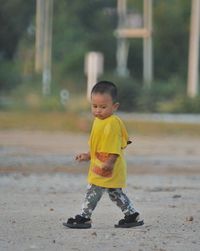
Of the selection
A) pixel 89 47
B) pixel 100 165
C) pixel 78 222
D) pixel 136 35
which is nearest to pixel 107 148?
pixel 100 165

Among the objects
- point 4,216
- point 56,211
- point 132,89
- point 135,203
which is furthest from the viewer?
point 132,89

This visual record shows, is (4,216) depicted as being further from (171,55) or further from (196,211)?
(171,55)

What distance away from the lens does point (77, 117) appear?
3506 cm

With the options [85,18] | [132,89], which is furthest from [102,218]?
[85,18]

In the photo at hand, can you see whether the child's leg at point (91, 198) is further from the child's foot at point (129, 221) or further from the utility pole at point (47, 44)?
the utility pole at point (47, 44)

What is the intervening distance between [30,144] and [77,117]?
28.4ft

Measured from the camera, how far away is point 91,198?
1004 cm

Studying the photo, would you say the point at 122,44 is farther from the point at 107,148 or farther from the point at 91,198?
the point at 107,148

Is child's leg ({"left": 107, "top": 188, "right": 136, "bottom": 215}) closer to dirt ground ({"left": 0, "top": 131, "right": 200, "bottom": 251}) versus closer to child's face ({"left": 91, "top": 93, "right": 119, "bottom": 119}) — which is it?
dirt ground ({"left": 0, "top": 131, "right": 200, "bottom": 251})

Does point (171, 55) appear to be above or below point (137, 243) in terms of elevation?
below

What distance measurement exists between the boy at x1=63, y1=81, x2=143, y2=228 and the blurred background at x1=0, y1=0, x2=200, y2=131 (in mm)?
33568

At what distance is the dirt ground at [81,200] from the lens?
917 centimetres

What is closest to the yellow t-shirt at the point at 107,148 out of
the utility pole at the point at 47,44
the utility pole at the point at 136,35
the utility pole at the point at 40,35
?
the utility pole at the point at 47,44

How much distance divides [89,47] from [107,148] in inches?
2511
